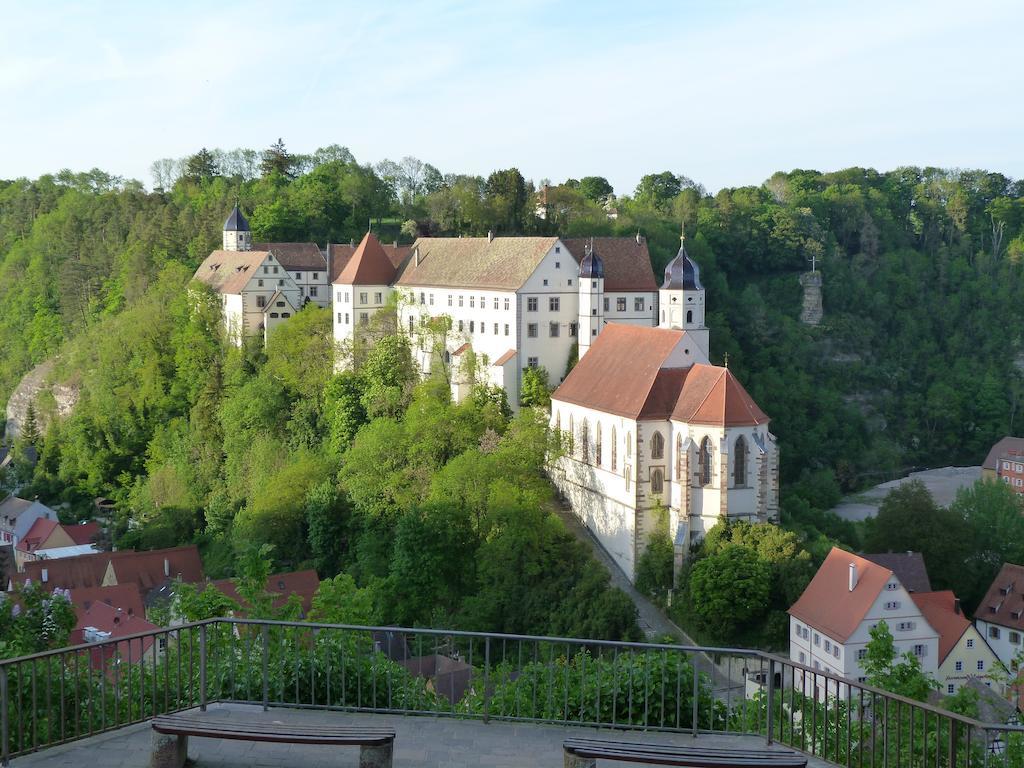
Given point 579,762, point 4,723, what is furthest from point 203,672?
point 579,762

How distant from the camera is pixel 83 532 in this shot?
53719mm

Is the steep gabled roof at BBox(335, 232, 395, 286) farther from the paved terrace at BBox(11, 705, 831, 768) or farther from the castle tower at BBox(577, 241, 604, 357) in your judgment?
the paved terrace at BBox(11, 705, 831, 768)

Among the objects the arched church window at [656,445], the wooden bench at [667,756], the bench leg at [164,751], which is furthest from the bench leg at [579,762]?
A: the arched church window at [656,445]

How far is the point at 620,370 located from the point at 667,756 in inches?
1146

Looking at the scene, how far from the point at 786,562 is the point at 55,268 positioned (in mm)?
66719

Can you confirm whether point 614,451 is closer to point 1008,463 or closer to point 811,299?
point 1008,463

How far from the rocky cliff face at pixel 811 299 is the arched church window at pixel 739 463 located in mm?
42996

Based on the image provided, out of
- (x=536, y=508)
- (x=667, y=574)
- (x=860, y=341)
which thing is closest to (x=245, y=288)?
(x=536, y=508)

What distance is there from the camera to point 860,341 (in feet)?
248

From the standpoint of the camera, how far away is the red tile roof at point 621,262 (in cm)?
4309

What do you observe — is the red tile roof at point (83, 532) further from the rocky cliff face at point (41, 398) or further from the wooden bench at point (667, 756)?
the wooden bench at point (667, 756)

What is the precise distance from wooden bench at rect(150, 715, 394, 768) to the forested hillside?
23161mm

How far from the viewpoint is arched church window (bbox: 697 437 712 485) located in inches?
1318

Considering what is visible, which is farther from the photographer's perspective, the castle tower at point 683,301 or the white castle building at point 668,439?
the castle tower at point 683,301
